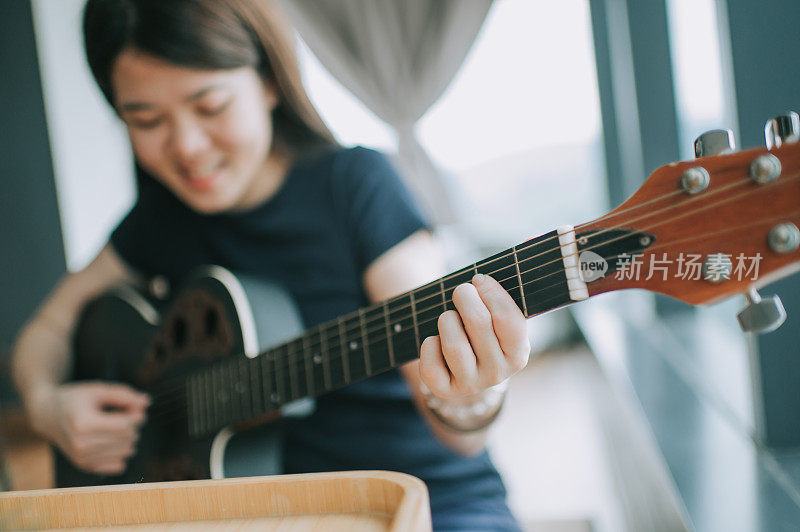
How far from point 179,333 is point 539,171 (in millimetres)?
2217

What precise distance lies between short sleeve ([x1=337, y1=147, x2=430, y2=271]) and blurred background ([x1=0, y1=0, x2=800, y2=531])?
49cm

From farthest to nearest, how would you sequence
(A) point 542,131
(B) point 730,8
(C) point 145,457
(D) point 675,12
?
(A) point 542,131
(D) point 675,12
(C) point 145,457
(B) point 730,8

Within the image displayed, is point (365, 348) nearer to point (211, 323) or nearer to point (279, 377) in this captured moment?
point (279, 377)

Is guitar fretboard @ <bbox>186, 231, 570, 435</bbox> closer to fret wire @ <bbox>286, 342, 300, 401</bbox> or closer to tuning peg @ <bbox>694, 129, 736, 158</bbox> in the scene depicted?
fret wire @ <bbox>286, 342, 300, 401</bbox>


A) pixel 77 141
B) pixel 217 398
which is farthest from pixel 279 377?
pixel 77 141

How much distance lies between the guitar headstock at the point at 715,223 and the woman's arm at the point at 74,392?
814 mm

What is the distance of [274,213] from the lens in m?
0.96

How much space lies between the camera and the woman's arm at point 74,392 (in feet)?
3.06

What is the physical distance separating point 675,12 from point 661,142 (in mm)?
378

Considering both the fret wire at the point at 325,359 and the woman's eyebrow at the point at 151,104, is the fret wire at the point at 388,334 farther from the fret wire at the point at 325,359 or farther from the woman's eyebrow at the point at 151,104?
the woman's eyebrow at the point at 151,104

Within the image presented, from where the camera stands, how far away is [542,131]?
2709 millimetres

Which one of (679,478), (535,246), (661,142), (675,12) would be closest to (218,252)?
(535,246)

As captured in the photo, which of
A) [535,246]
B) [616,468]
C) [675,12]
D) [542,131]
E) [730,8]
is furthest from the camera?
[542,131]

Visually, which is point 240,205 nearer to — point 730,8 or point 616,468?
point 730,8
